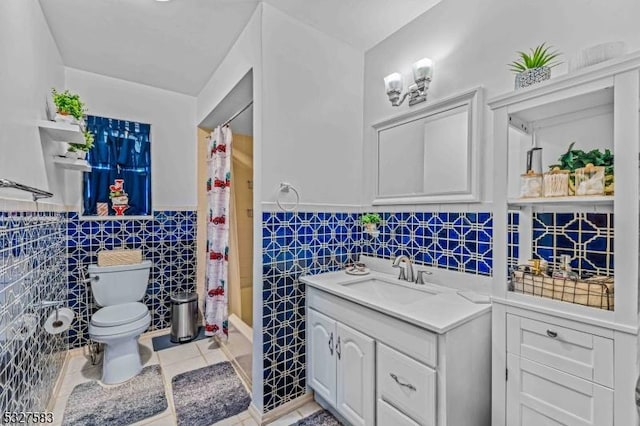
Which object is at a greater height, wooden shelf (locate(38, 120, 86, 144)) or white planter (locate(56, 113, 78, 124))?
white planter (locate(56, 113, 78, 124))

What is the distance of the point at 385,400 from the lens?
1.34 m

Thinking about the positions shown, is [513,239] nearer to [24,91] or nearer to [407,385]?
[407,385]

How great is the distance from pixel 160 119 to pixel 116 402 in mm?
2423

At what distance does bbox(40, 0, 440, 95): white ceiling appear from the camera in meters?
1.75

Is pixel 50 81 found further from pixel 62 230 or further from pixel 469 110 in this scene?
pixel 469 110

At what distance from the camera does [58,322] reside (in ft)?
5.45

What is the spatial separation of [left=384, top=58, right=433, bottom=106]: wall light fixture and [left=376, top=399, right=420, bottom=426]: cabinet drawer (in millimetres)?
1705

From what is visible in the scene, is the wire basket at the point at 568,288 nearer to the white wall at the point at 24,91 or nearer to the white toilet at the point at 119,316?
the white wall at the point at 24,91

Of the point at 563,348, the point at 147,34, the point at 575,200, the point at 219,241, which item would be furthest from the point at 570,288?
the point at 147,34

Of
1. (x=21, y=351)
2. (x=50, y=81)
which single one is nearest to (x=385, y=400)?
(x=21, y=351)

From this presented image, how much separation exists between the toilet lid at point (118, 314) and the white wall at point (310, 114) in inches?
57.4

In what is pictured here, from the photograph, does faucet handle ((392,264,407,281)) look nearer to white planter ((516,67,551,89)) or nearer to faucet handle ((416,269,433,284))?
faucet handle ((416,269,433,284))

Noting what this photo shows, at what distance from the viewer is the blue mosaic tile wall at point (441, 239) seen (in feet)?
4.99

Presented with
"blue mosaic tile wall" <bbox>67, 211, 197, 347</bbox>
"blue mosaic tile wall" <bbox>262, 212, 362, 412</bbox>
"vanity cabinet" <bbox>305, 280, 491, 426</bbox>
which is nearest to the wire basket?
"vanity cabinet" <bbox>305, 280, 491, 426</bbox>
